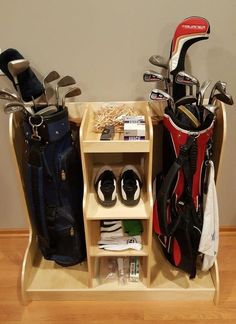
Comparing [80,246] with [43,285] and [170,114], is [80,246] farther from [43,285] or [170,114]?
[170,114]

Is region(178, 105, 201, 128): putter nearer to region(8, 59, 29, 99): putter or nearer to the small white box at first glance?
the small white box

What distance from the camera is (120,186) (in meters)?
1.32

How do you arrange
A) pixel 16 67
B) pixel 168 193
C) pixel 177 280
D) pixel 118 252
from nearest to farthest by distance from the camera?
pixel 16 67 → pixel 168 193 → pixel 118 252 → pixel 177 280

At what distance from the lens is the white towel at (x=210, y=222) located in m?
1.25

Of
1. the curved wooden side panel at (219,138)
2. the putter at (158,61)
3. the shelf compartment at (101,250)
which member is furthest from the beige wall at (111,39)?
the shelf compartment at (101,250)

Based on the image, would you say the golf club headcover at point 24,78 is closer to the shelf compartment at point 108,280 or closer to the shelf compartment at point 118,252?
the shelf compartment at point 118,252

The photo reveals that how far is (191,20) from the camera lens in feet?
3.67

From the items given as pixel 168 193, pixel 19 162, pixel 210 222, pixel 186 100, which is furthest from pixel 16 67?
pixel 210 222

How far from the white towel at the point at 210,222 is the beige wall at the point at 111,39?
44cm

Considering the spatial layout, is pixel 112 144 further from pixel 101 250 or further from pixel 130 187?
pixel 101 250

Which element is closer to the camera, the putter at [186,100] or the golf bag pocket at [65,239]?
the putter at [186,100]

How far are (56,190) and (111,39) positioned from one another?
2.07ft

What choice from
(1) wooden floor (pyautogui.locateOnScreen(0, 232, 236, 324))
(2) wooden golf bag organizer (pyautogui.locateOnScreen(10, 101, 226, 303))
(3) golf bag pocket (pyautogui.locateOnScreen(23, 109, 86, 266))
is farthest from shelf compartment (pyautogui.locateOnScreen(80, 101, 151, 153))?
(1) wooden floor (pyautogui.locateOnScreen(0, 232, 236, 324))

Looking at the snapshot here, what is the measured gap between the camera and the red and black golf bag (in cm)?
116
